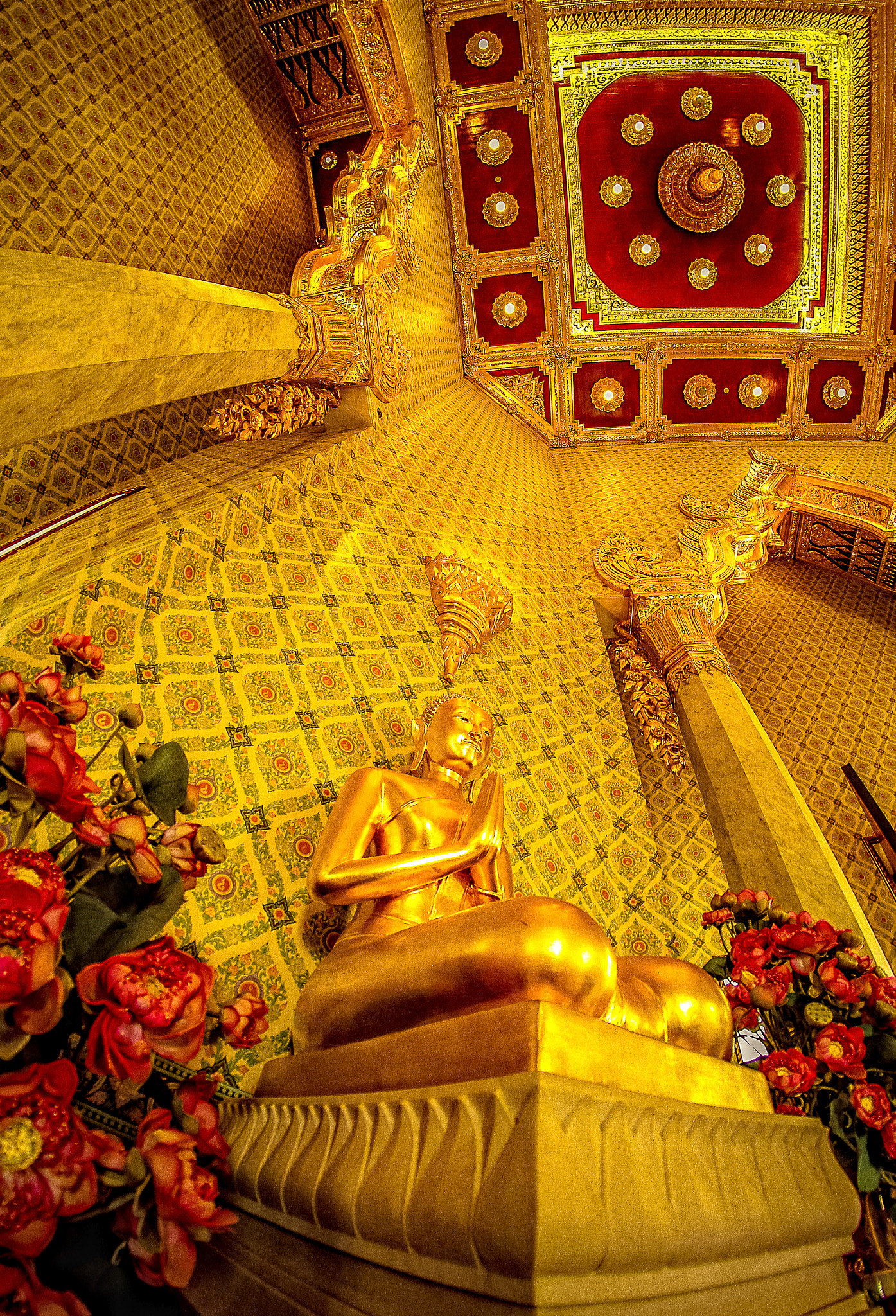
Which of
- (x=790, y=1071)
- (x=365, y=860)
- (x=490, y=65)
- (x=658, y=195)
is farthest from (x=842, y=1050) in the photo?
(x=490, y=65)

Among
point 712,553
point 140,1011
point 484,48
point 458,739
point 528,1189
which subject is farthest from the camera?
point 484,48

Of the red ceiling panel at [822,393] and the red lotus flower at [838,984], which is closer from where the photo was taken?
the red lotus flower at [838,984]

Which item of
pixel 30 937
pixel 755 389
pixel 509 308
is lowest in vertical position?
pixel 30 937

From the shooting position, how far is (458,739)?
2438mm

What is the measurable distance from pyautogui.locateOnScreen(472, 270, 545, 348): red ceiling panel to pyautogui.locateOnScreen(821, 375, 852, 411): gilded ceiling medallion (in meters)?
3.67

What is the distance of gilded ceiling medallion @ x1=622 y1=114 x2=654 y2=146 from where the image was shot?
8188mm

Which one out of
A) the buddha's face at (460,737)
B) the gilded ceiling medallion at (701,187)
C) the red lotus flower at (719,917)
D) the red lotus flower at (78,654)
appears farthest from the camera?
the gilded ceiling medallion at (701,187)

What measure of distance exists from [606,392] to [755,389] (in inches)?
74.0

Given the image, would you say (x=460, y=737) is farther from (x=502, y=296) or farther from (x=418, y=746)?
(x=502, y=296)

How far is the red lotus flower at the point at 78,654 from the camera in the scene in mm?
1380

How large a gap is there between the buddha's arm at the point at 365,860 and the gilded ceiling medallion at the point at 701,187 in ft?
30.2

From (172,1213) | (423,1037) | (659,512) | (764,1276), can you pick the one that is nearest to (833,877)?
(764,1276)

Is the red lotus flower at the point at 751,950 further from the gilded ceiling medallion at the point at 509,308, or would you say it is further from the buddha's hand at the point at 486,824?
the gilded ceiling medallion at the point at 509,308

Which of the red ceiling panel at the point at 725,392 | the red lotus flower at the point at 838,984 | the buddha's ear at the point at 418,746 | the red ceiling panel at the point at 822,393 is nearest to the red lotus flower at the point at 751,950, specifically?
the red lotus flower at the point at 838,984
